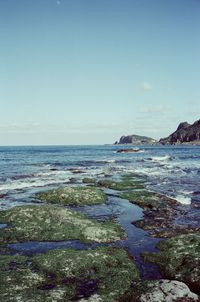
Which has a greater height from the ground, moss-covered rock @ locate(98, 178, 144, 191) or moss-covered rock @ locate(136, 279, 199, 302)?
moss-covered rock @ locate(98, 178, 144, 191)

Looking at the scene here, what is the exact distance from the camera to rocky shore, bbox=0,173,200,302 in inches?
621

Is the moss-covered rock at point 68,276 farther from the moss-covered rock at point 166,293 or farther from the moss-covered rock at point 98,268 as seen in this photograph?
the moss-covered rock at point 166,293

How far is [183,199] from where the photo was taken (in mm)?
38094

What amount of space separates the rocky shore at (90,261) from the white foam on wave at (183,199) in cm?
498

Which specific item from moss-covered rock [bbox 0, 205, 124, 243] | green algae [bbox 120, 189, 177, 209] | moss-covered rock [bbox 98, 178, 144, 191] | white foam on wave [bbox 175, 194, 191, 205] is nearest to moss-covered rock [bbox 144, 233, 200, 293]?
moss-covered rock [bbox 0, 205, 124, 243]

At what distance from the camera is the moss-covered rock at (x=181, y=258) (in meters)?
17.9

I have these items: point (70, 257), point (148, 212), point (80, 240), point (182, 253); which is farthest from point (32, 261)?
point (148, 212)

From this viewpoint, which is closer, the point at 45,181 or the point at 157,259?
the point at 157,259

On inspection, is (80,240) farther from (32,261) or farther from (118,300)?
(118,300)

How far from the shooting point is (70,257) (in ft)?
64.9

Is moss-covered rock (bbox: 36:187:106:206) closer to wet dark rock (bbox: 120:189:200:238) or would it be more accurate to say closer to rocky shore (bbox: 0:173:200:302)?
wet dark rock (bbox: 120:189:200:238)

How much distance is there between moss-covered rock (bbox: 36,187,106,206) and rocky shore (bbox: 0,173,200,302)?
759cm

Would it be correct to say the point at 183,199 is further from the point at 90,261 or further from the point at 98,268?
the point at 98,268

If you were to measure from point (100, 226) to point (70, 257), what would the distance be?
6.49 metres
